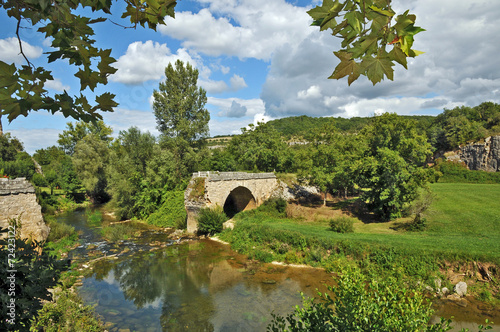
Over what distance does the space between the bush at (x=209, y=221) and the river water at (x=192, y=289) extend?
2.26 meters

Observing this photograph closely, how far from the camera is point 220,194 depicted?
70.2ft

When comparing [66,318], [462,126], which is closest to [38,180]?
[66,318]

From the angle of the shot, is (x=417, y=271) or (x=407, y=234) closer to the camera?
(x=417, y=271)

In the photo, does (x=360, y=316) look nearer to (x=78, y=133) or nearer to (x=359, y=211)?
(x=359, y=211)

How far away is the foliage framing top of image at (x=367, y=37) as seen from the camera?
118cm

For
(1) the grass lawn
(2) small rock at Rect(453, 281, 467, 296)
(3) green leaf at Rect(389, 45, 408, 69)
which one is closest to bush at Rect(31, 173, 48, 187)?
(1) the grass lawn

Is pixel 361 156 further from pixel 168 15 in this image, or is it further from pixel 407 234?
pixel 168 15

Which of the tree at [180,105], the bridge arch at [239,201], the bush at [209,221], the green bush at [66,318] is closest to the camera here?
the green bush at [66,318]

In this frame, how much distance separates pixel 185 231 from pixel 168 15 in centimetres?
2131

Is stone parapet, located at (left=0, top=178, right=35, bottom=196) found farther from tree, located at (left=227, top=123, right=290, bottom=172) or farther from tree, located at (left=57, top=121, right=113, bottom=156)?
tree, located at (left=57, top=121, right=113, bottom=156)

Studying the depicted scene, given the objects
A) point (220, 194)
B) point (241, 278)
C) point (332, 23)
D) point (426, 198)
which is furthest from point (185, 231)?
point (332, 23)

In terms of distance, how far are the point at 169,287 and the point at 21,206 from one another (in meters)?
8.17

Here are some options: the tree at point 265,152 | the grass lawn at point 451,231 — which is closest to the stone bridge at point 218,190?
the grass lawn at point 451,231

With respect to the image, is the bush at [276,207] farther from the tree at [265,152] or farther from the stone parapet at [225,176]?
the tree at [265,152]
